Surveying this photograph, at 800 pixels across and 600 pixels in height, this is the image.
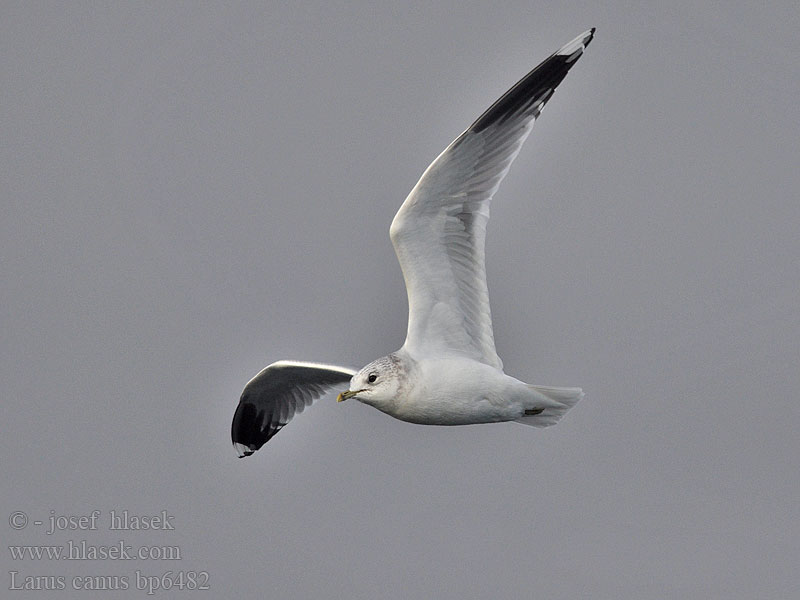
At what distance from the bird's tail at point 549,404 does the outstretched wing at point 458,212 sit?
0.80m

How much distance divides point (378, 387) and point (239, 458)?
363cm

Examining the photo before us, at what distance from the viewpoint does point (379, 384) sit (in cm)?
992

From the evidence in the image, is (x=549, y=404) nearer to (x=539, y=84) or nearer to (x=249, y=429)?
(x=539, y=84)

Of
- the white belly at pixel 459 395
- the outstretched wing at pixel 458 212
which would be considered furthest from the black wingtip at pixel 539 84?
the white belly at pixel 459 395

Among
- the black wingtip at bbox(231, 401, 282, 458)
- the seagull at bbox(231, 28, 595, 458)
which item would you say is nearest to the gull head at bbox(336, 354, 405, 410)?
the seagull at bbox(231, 28, 595, 458)

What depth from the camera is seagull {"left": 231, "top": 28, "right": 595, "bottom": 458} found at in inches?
392

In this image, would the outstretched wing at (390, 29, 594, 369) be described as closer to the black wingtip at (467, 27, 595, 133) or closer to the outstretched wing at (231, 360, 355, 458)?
the black wingtip at (467, 27, 595, 133)

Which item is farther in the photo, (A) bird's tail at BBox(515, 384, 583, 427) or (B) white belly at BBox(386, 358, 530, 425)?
(A) bird's tail at BBox(515, 384, 583, 427)

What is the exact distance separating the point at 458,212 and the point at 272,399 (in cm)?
339

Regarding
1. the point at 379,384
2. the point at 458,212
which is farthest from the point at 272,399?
the point at 458,212

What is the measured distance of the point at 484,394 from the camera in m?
10.2

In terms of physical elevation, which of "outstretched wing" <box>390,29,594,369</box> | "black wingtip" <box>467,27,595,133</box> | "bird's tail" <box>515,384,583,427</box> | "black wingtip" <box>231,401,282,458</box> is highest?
"black wingtip" <box>467,27,595,133</box>

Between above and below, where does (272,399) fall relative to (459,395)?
above

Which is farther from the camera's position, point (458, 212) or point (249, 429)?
point (249, 429)
